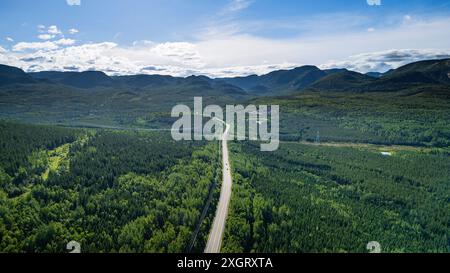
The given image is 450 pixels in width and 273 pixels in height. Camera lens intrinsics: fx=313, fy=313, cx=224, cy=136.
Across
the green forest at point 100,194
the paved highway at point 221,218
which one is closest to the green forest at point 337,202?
the paved highway at point 221,218

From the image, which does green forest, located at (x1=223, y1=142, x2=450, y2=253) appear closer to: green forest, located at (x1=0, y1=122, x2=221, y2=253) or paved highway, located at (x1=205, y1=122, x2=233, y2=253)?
paved highway, located at (x1=205, y1=122, x2=233, y2=253)

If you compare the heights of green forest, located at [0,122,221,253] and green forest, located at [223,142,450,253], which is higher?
green forest, located at [0,122,221,253]

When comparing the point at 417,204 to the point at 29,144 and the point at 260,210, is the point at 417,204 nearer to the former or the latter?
the point at 260,210

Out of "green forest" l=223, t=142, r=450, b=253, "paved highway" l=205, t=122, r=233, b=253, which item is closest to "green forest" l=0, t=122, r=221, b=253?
"paved highway" l=205, t=122, r=233, b=253

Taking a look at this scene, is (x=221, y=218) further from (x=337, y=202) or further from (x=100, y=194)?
(x=337, y=202)

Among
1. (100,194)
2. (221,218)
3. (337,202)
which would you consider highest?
(100,194)

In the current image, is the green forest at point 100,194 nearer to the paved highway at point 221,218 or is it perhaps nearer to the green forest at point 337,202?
the paved highway at point 221,218

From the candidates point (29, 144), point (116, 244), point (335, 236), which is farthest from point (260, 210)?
point (29, 144)

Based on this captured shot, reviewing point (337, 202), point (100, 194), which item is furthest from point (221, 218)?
point (337, 202)
